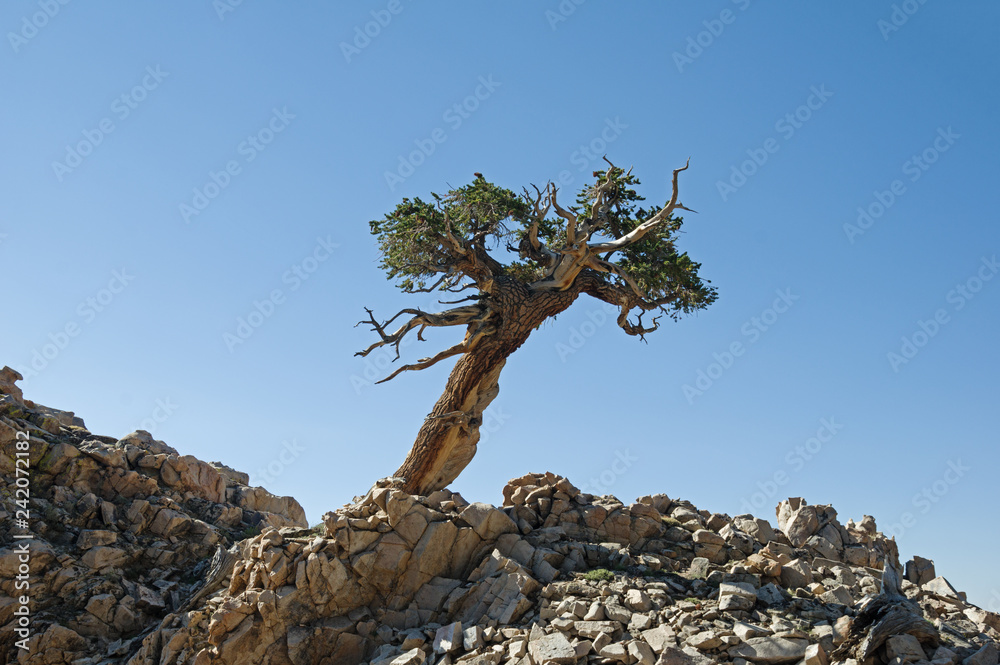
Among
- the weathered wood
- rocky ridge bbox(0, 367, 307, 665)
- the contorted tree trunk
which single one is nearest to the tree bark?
the contorted tree trunk

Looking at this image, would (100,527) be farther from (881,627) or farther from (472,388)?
(881,627)

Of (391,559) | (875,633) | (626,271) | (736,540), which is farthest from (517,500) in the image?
(875,633)

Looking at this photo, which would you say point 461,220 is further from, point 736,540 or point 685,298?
point 736,540

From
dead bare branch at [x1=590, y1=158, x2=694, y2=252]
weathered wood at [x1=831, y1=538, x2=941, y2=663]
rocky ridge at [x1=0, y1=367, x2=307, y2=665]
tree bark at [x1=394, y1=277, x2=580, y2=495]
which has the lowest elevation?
weathered wood at [x1=831, y1=538, x2=941, y2=663]

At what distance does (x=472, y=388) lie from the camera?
18516 millimetres

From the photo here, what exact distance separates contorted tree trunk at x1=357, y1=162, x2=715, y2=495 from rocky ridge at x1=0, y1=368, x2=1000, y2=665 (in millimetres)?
1894

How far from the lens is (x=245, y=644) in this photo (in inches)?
561

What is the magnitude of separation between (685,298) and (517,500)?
6.74 m

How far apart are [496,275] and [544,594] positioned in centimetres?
841

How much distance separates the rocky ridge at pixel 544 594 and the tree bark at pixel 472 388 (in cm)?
109

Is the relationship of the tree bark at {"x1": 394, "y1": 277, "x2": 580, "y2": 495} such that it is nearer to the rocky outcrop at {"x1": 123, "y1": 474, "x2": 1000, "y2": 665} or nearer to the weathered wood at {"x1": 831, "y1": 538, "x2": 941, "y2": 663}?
the rocky outcrop at {"x1": 123, "y1": 474, "x2": 1000, "y2": 665}

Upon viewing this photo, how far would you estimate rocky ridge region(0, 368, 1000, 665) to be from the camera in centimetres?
1197

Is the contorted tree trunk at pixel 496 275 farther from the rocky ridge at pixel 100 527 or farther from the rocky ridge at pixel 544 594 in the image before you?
the rocky ridge at pixel 100 527

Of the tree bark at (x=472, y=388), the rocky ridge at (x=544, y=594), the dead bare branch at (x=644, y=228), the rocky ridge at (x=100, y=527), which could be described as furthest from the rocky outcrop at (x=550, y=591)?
the dead bare branch at (x=644, y=228)
